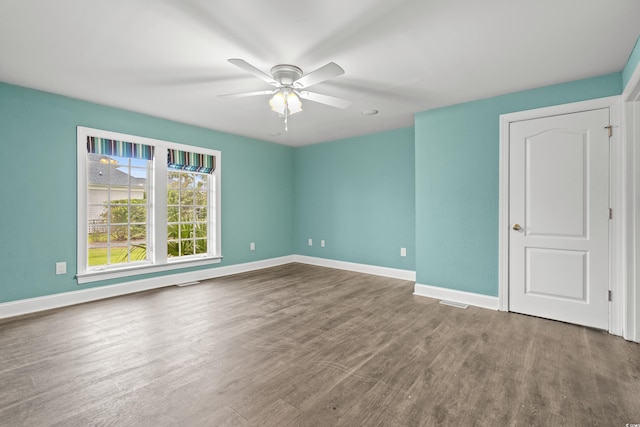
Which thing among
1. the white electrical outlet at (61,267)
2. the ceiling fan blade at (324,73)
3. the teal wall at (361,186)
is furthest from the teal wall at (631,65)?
the white electrical outlet at (61,267)

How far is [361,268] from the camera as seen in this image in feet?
17.3

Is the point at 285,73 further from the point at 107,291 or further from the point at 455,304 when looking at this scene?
the point at 107,291

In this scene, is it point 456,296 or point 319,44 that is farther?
point 456,296

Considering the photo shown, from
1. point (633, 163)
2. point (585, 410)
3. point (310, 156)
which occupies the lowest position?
point (585, 410)

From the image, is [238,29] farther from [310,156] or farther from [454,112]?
[310,156]

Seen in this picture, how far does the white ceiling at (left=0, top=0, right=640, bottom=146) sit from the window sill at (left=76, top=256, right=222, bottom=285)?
2.12m

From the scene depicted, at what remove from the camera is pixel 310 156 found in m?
6.08

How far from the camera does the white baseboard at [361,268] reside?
4738 mm

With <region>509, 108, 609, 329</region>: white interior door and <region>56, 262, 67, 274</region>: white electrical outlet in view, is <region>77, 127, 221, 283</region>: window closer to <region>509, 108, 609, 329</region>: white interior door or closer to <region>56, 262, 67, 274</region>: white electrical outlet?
<region>56, 262, 67, 274</region>: white electrical outlet

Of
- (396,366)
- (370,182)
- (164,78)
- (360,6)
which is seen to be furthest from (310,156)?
(396,366)

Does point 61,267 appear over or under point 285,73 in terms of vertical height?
under

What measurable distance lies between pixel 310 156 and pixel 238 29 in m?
4.01

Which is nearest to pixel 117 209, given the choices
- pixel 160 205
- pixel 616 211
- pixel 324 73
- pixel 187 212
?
pixel 160 205

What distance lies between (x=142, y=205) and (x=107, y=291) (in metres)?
1.21
